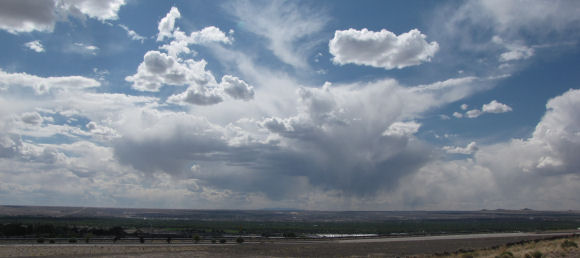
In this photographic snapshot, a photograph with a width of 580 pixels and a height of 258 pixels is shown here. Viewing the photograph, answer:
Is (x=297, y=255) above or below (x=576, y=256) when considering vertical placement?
below

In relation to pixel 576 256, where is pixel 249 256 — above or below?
below

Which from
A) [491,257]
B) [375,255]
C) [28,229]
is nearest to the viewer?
[491,257]

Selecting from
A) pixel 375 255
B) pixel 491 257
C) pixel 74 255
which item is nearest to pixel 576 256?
pixel 491 257

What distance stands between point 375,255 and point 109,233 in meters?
74.1

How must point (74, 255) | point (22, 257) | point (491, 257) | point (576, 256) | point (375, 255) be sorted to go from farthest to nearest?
point (375, 255), point (74, 255), point (22, 257), point (491, 257), point (576, 256)

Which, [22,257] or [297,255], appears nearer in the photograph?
[22,257]

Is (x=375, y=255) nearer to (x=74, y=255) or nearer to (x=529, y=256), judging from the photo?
(x=529, y=256)

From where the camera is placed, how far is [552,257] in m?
36.9

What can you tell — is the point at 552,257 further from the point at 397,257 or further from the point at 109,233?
the point at 109,233

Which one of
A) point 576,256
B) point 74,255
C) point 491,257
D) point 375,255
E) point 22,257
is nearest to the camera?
point 576,256

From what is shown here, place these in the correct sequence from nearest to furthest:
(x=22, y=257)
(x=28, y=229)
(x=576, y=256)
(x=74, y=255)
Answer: (x=576, y=256) → (x=22, y=257) → (x=74, y=255) → (x=28, y=229)

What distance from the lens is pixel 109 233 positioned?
11206cm

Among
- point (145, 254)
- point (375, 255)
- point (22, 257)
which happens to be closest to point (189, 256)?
point (145, 254)

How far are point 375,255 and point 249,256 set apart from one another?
18.8 m
